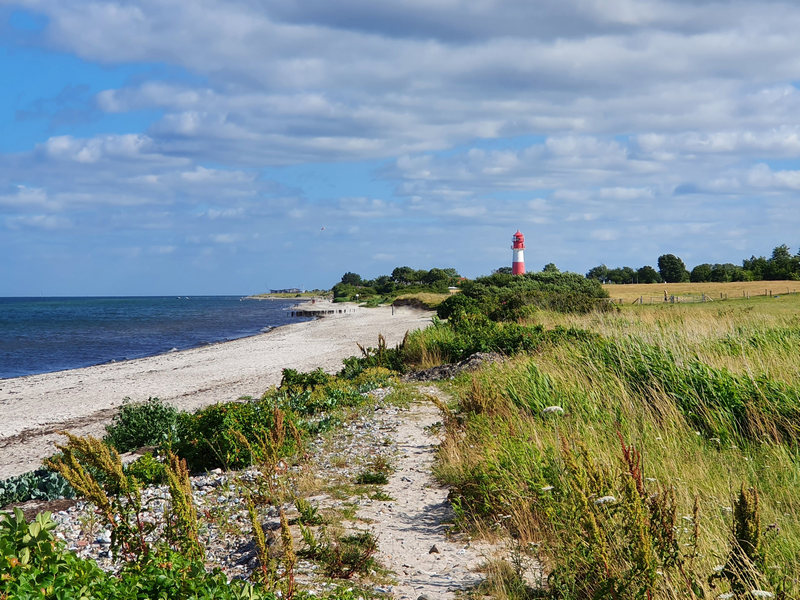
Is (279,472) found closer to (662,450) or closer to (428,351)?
(662,450)

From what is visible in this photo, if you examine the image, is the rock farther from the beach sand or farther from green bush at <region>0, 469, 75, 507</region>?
green bush at <region>0, 469, 75, 507</region>

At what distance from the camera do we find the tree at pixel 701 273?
78.5 meters

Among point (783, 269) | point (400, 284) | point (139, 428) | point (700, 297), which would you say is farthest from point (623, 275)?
point (139, 428)

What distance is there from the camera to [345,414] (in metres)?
11.5

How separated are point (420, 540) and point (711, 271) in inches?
3228

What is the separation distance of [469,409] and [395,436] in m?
1.24

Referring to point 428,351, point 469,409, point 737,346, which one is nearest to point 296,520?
point 469,409

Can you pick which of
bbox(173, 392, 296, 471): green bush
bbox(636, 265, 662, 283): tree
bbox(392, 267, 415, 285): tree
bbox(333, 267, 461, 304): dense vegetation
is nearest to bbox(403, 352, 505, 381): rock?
bbox(173, 392, 296, 471): green bush

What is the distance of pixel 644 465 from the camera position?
223 inches

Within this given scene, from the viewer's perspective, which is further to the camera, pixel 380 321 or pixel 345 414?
pixel 380 321

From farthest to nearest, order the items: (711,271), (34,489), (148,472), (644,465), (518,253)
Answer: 1. (711,271)
2. (518,253)
3. (34,489)
4. (148,472)
5. (644,465)

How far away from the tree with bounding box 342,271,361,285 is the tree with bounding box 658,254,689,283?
60.5 m

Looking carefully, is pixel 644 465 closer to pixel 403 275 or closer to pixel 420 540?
pixel 420 540

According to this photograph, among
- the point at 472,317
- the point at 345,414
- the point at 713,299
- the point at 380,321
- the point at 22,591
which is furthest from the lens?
the point at 380,321
